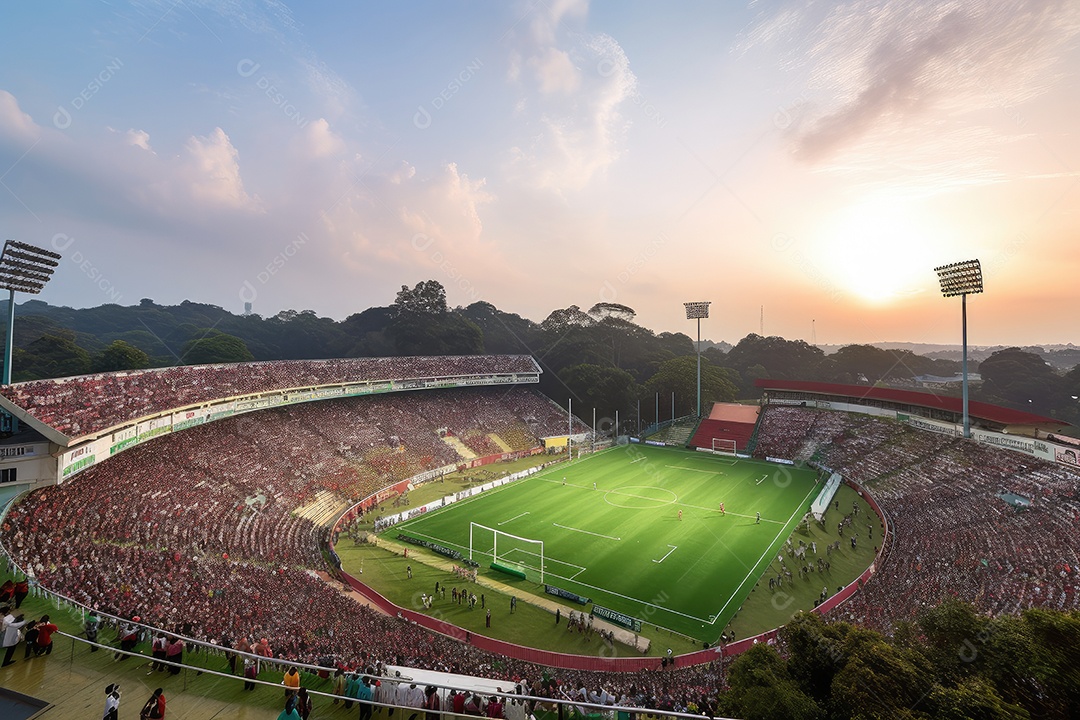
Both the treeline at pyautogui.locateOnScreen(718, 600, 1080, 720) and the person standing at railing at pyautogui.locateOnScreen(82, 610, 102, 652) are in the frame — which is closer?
the treeline at pyautogui.locateOnScreen(718, 600, 1080, 720)

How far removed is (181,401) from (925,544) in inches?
1567

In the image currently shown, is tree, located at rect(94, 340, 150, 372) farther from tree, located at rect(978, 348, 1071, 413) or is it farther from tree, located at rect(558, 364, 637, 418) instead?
tree, located at rect(978, 348, 1071, 413)

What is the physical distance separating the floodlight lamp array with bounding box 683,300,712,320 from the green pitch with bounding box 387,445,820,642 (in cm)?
2005

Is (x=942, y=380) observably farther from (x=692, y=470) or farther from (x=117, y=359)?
(x=117, y=359)

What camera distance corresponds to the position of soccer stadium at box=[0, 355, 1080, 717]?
614 inches

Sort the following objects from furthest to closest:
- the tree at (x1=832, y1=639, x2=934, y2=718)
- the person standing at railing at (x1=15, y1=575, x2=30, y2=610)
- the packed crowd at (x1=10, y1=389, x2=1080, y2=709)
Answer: the packed crowd at (x1=10, y1=389, x2=1080, y2=709) → the person standing at railing at (x1=15, y1=575, x2=30, y2=610) → the tree at (x1=832, y1=639, x2=934, y2=718)

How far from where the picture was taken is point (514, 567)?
84.6ft

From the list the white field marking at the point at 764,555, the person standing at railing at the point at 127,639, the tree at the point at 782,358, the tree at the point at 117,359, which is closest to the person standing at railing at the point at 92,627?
the person standing at railing at the point at 127,639

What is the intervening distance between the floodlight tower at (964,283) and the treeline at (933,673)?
3434cm

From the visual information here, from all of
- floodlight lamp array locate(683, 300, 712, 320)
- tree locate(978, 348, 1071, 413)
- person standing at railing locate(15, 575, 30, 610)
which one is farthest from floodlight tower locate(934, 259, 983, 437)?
tree locate(978, 348, 1071, 413)

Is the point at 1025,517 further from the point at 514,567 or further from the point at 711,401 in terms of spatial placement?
the point at 711,401

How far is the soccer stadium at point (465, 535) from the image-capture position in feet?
51.1

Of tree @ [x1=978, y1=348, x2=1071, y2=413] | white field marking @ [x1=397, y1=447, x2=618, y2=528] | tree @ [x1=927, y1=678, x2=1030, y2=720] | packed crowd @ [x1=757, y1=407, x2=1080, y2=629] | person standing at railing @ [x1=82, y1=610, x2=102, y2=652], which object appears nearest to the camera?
tree @ [x1=927, y1=678, x2=1030, y2=720]

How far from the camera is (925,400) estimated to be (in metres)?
43.6
